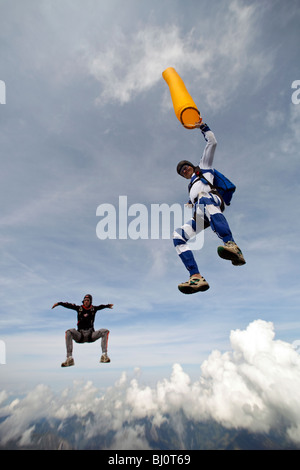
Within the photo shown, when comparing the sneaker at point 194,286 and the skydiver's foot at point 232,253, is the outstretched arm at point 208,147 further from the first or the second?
the sneaker at point 194,286

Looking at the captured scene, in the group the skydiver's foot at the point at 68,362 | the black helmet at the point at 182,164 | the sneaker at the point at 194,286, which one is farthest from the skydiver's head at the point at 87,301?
the black helmet at the point at 182,164

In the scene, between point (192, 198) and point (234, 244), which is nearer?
point (234, 244)

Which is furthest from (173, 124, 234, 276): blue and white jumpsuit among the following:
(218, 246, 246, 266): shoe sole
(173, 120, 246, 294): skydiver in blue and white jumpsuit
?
(218, 246, 246, 266): shoe sole

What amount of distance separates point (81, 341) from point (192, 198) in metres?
7.30

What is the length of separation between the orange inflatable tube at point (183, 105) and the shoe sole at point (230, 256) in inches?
108

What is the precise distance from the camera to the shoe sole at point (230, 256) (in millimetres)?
4379

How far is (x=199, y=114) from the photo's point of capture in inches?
192

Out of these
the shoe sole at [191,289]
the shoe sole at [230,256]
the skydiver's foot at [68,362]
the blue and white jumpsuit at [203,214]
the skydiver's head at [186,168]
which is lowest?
the skydiver's foot at [68,362]

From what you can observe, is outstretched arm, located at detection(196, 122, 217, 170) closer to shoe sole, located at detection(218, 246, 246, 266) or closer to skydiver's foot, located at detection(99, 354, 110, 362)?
shoe sole, located at detection(218, 246, 246, 266)

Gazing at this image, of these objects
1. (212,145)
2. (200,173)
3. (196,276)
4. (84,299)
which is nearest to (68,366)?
(84,299)

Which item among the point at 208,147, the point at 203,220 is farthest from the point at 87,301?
the point at 208,147
